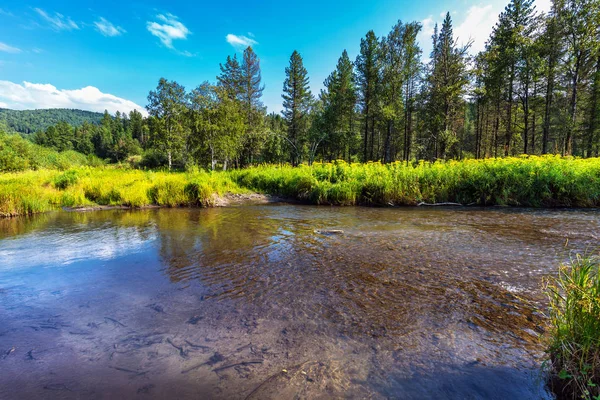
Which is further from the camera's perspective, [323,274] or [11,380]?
[323,274]

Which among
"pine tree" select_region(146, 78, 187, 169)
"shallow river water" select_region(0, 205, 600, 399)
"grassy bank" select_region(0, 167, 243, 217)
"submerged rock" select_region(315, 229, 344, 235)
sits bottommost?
"shallow river water" select_region(0, 205, 600, 399)

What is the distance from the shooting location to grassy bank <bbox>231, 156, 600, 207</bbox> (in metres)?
10.6

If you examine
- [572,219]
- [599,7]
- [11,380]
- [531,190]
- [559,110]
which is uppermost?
[599,7]

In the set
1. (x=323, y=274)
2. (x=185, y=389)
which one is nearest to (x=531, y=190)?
(x=323, y=274)

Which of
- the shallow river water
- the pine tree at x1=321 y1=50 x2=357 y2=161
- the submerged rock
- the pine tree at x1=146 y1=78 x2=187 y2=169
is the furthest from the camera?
the pine tree at x1=321 y1=50 x2=357 y2=161

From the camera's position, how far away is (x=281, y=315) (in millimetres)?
3312

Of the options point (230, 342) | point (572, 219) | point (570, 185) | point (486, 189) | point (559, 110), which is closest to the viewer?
point (230, 342)

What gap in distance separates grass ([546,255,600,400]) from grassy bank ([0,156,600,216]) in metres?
10.3

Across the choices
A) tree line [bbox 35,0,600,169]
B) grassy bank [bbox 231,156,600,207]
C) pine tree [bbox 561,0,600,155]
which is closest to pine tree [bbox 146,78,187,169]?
tree line [bbox 35,0,600,169]

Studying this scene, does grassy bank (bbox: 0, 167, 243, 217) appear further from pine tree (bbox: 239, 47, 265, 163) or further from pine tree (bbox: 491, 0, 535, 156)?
pine tree (bbox: 491, 0, 535, 156)

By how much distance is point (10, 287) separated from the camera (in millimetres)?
4258

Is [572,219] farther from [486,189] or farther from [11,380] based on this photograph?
[11,380]

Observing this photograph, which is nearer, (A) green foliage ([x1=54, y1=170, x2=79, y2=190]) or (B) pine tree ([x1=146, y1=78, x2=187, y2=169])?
(A) green foliage ([x1=54, y1=170, x2=79, y2=190])

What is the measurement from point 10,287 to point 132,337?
304 centimetres
